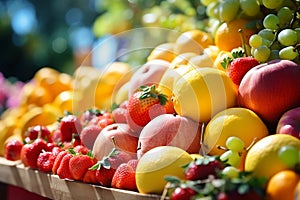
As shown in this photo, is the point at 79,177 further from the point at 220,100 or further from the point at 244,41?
the point at 244,41

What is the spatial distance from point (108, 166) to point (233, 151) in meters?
0.32

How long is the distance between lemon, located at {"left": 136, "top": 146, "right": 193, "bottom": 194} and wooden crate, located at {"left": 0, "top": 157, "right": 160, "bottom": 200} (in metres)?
0.02

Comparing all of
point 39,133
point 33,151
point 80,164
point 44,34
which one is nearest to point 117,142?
point 80,164

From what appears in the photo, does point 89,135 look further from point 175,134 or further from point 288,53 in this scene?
point 288,53

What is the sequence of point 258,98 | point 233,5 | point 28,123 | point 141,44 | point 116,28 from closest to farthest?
point 258,98 → point 233,5 → point 28,123 → point 141,44 → point 116,28

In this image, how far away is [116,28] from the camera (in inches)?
102

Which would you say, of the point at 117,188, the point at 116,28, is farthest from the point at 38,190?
the point at 116,28

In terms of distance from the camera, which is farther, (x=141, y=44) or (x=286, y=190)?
(x=141, y=44)

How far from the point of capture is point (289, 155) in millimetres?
836

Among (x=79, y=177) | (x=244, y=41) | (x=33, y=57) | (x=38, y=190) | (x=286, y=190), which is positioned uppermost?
(x=244, y=41)

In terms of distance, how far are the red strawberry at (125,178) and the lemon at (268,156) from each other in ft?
0.88

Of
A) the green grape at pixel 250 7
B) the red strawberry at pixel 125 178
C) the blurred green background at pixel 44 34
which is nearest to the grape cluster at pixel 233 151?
the red strawberry at pixel 125 178

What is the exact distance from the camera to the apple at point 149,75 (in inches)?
55.1

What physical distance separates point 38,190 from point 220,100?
625mm
